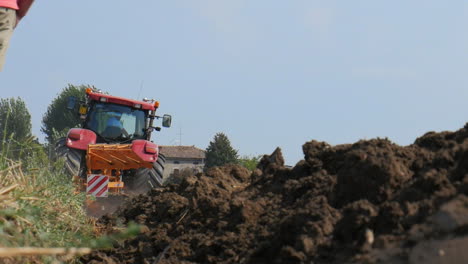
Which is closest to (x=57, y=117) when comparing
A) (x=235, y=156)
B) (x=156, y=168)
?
(x=235, y=156)

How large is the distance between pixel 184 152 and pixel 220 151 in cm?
1707

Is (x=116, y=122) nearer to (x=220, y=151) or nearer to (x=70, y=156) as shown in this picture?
(x=70, y=156)

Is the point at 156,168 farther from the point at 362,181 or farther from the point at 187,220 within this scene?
the point at 362,181

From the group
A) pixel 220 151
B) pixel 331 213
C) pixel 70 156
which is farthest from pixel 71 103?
pixel 220 151

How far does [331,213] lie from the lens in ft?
12.7

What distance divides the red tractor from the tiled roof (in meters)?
52.7

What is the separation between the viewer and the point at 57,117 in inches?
2633

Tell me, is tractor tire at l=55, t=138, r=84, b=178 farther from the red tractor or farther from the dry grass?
the dry grass

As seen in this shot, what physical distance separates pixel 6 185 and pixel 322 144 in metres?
2.21

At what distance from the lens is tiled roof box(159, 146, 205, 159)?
68.5m

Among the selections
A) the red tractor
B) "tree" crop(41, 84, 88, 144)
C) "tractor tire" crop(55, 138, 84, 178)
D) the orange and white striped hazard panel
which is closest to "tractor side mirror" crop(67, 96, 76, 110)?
the red tractor

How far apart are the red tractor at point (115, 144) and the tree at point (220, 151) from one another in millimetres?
37337

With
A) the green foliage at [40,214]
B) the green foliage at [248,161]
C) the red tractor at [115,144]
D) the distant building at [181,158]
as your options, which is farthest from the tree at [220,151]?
the green foliage at [40,214]

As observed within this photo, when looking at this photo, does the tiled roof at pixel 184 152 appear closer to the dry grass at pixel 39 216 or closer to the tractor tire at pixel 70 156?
the tractor tire at pixel 70 156
